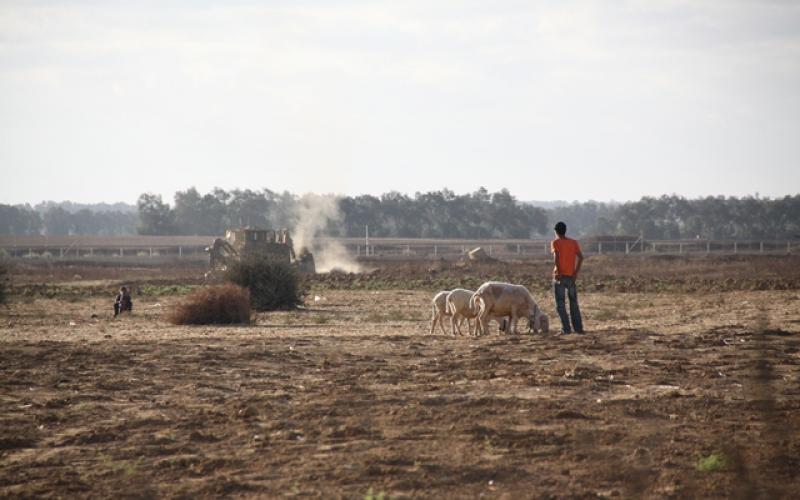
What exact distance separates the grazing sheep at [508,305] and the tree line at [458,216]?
108 metres

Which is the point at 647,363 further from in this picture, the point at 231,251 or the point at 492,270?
the point at 492,270

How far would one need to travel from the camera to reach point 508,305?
2211 centimetres

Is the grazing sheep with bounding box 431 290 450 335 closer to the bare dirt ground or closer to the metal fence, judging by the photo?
the bare dirt ground

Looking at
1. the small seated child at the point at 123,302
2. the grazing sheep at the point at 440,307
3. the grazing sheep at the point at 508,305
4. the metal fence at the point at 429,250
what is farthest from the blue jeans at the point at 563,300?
the metal fence at the point at 429,250

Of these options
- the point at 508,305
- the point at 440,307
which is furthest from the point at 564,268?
the point at 440,307

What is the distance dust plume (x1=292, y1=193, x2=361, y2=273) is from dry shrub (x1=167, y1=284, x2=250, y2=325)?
32.6 meters

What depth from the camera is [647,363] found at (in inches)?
671

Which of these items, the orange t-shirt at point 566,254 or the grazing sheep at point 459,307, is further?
the grazing sheep at point 459,307

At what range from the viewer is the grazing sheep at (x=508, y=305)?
21969 mm

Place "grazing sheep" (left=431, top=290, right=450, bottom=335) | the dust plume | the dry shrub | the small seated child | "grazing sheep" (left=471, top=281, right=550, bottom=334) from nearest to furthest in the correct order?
"grazing sheep" (left=471, top=281, right=550, bottom=334)
"grazing sheep" (left=431, top=290, right=450, bottom=335)
the dry shrub
the small seated child
the dust plume

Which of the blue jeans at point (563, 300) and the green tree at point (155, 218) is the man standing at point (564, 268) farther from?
the green tree at point (155, 218)

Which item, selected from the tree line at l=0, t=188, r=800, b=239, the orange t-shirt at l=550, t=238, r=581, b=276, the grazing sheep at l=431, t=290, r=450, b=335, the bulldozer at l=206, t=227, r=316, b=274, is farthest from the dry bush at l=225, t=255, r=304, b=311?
the tree line at l=0, t=188, r=800, b=239

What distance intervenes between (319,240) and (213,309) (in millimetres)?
66922

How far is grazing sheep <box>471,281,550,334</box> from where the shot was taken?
2197 cm
